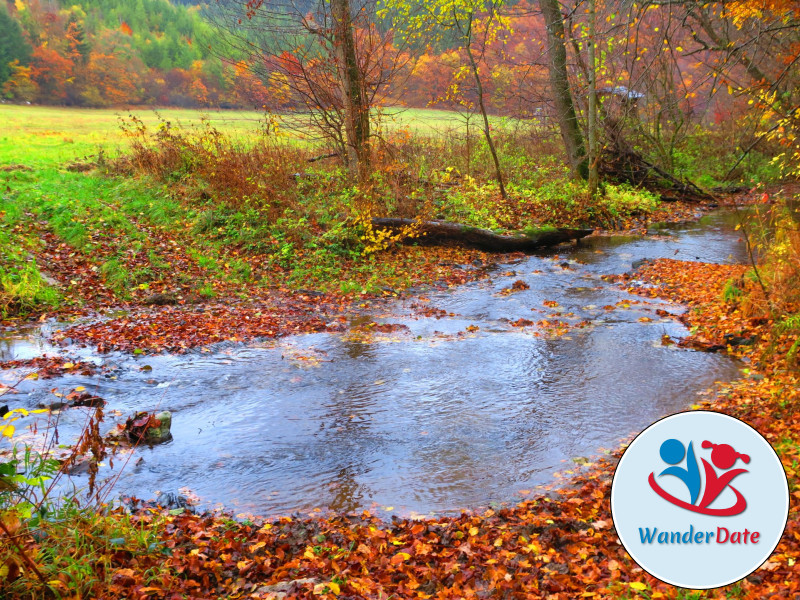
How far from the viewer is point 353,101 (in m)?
14.9

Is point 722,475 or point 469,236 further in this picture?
point 469,236

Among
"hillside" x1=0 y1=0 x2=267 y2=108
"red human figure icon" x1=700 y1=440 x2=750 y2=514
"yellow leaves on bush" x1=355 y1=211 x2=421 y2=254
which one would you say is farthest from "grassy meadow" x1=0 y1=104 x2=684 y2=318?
"hillside" x1=0 y1=0 x2=267 y2=108

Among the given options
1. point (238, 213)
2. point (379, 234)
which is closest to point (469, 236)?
point (379, 234)

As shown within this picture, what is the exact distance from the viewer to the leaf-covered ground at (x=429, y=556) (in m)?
3.53

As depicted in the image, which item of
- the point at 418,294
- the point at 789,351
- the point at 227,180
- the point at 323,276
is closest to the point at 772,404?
the point at 789,351

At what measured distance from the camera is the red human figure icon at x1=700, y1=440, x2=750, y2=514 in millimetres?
2736

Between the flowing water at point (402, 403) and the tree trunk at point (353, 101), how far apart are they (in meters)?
5.97

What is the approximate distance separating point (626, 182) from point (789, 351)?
49.0 ft

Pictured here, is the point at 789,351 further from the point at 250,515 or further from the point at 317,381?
the point at 250,515

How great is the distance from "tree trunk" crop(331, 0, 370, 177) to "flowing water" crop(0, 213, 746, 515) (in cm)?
597

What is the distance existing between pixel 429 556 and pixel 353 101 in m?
12.9

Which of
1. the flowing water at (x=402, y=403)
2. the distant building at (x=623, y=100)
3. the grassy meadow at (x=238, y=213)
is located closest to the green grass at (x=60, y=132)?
the grassy meadow at (x=238, y=213)

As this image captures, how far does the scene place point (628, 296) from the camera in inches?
437

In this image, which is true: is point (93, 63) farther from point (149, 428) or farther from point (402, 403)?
point (402, 403)
